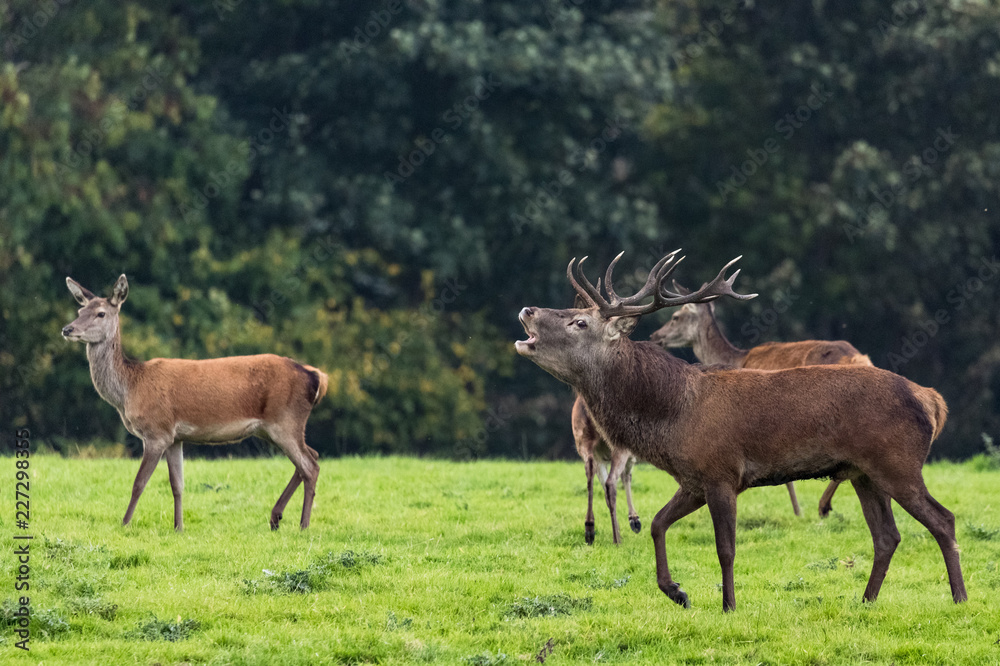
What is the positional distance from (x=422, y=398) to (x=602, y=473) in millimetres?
12912

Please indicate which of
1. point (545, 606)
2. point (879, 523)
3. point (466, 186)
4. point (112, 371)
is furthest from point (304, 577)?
point (466, 186)

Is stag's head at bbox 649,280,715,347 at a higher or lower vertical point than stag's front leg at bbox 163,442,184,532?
higher

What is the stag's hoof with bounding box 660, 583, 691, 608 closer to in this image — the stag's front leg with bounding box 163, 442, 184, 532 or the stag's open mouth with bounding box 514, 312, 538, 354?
the stag's open mouth with bounding box 514, 312, 538, 354

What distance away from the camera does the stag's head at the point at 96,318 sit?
482 inches

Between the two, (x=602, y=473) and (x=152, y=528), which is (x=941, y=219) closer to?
(x=602, y=473)

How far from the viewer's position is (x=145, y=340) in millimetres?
21594

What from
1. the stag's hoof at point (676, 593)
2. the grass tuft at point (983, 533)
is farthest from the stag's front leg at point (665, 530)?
the grass tuft at point (983, 533)

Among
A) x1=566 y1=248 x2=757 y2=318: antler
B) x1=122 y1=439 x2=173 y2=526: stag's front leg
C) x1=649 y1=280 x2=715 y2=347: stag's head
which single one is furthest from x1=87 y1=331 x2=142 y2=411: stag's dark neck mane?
x1=649 y1=280 x2=715 y2=347: stag's head

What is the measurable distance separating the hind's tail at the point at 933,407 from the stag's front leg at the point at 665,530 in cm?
163

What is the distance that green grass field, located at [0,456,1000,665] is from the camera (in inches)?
313

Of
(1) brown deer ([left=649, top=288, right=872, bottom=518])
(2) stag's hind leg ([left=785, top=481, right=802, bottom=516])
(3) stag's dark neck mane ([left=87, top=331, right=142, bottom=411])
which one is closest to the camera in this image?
(3) stag's dark neck mane ([left=87, top=331, right=142, bottom=411])

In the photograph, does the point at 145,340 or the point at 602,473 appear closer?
the point at 602,473

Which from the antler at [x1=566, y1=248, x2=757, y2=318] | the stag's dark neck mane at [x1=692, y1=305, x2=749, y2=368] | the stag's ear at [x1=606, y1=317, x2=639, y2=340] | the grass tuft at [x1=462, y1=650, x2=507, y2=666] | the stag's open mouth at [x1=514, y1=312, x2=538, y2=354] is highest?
the antler at [x1=566, y1=248, x2=757, y2=318]

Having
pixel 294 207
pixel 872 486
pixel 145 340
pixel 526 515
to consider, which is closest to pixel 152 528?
pixel 526 515
